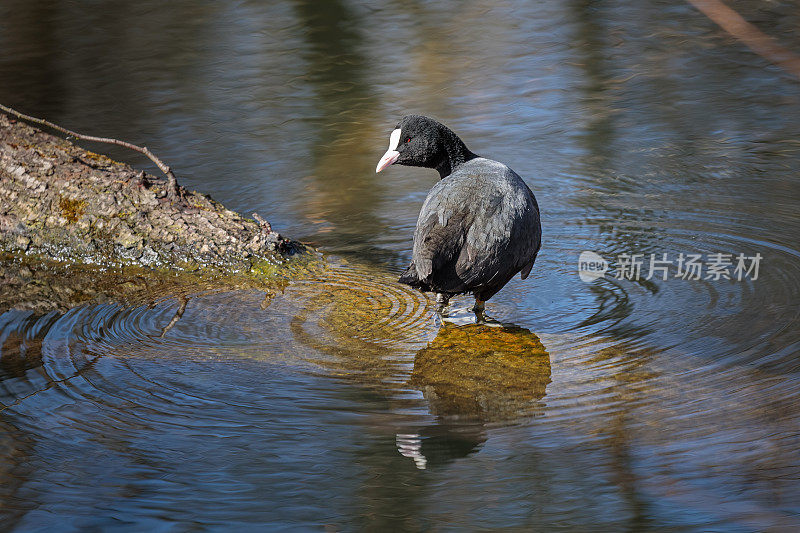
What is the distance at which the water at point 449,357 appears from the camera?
3.18 meters

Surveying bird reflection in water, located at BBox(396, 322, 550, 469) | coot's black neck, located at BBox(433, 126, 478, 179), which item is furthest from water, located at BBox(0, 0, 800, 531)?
coot's black neck, located at BBox(433, 126, 478, 179)

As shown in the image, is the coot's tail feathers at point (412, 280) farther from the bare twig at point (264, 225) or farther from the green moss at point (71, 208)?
the green moss at point (71, 208)

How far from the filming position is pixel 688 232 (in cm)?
575

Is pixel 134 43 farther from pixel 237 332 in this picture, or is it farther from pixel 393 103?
pixel 237 332

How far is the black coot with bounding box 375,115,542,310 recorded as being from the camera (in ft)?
14.3

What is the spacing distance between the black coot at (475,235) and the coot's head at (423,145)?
435mm

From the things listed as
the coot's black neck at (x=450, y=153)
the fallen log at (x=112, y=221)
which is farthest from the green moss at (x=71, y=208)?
the coot's black neck at (x=450, y=153)

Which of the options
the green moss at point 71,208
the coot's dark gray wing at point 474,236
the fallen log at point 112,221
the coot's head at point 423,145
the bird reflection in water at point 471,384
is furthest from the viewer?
the green moss at point 71,208

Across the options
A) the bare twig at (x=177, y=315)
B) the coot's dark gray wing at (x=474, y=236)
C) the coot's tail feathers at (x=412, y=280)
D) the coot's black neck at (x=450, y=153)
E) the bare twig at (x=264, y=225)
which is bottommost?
the bare twig at (x=177, y=315)

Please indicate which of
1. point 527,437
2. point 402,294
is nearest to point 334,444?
point 527,437

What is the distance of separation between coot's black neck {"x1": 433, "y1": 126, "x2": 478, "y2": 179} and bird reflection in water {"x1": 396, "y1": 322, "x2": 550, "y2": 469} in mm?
1047

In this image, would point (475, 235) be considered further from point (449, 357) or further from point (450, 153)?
point (450, 153)

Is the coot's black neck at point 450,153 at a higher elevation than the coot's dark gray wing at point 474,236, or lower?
higher

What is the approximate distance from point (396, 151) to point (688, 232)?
6.23ft
